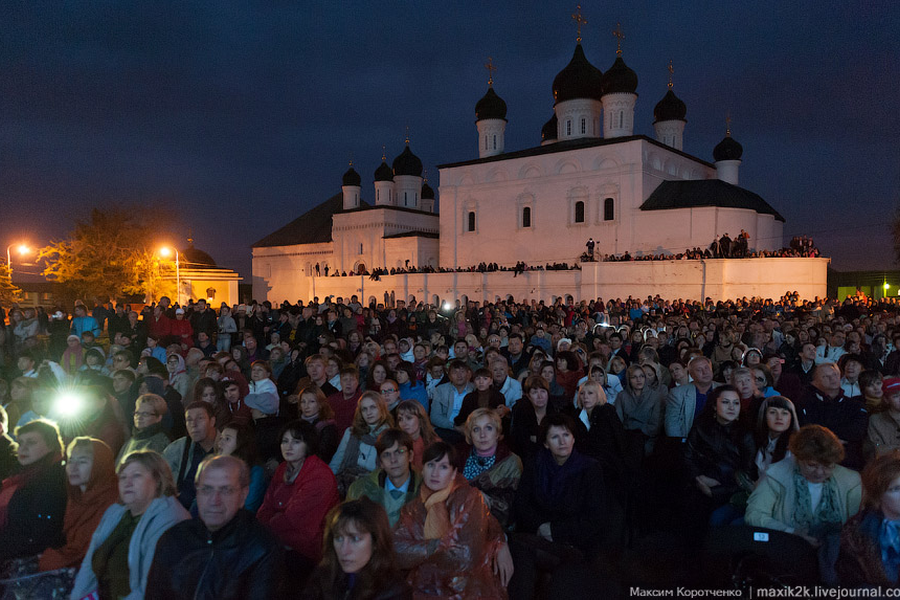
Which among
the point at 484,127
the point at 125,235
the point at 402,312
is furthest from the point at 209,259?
the point at 402,312

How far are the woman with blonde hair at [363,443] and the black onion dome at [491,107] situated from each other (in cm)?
3927

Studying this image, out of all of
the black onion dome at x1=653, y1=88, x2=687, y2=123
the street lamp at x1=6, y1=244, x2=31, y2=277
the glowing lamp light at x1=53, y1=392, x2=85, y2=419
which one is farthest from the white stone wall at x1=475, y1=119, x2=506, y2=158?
the glowing lamp light at x1=53, y1=392, x2=85, y2=419

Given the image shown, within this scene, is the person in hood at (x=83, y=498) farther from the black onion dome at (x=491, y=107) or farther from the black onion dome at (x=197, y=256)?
the black onion dome at (x=197, y=256)

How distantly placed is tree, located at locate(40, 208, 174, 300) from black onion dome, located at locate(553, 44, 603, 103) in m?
28.2

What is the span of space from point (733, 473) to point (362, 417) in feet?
9.85

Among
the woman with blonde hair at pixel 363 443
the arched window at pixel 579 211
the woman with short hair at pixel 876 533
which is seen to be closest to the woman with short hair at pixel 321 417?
the woman with blonde hair at pixel 363 443

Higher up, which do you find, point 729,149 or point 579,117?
point 579,117

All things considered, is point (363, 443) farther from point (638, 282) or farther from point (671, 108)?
point (671, 108)

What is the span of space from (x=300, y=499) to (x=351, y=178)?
1879 inches

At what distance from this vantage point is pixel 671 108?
38938 millimetres

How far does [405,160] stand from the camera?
48.6 m

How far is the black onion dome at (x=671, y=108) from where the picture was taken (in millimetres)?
38906

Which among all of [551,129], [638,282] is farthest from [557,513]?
[551,129]

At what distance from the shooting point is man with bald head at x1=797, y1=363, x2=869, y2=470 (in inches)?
187
